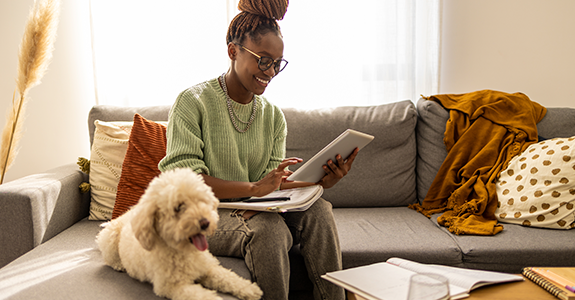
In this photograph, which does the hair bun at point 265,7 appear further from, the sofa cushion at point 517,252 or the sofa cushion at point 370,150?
the sofa cushion at point 517,252

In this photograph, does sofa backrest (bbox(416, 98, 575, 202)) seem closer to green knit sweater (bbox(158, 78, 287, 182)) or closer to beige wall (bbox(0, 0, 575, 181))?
beige wall (bbox(0, 0, 575, 181))

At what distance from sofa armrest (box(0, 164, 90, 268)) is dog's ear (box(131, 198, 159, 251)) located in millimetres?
844

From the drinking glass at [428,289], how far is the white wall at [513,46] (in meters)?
2.24

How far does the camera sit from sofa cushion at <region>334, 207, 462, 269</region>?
1551mm

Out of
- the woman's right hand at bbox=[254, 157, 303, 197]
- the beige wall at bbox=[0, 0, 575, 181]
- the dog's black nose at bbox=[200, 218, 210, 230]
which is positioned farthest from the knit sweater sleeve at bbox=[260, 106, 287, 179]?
the beige wall at bbox=[0, 0, 575, 181]

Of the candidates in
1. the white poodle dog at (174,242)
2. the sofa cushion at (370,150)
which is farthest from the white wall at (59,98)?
the white poodle dog at (174,242)

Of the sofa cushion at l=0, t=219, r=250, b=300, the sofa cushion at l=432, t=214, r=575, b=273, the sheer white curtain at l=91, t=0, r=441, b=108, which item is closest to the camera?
the sofa cushion at l=0, t=219, r=250, b=300

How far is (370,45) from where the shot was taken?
2545 mm

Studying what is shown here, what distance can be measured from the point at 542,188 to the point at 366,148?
856mm

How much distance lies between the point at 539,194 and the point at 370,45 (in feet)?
4.51

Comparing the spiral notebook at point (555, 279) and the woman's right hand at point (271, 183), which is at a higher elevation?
the woman's right hand at point (271, 183)

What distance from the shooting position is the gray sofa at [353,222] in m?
1.16

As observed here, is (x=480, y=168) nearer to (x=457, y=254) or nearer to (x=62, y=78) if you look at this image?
(x=457, y=254)

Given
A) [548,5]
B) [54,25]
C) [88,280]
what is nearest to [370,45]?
[548,5]
